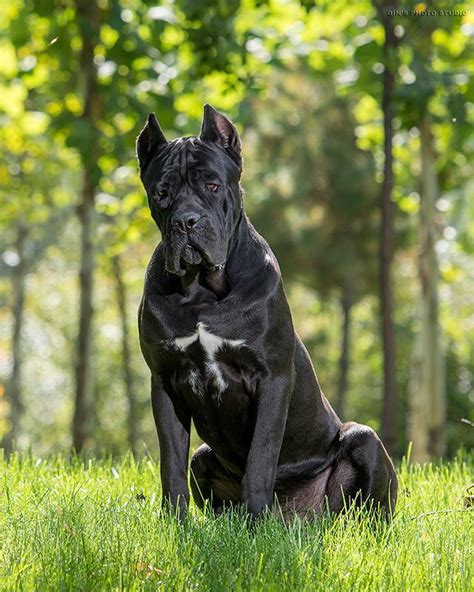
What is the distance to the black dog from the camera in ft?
13.9

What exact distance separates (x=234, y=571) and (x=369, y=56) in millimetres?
5946

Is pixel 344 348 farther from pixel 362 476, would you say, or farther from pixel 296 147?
pixel 362 476

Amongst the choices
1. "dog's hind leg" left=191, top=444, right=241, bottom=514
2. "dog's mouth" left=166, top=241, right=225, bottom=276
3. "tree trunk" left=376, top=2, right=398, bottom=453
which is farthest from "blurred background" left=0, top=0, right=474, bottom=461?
"dog's mouth" left=166, top=241, right=225, bottom=276

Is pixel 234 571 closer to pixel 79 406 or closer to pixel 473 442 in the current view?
pixel 79 406

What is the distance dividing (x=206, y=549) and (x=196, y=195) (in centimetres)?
142

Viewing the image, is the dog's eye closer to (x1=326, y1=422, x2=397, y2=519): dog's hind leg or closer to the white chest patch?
the white chest patch

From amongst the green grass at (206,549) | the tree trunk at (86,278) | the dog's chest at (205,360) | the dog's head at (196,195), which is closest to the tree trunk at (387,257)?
the tree trunk at (86,278)

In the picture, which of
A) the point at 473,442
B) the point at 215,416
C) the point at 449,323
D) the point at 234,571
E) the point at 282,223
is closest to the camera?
the point at 234,571

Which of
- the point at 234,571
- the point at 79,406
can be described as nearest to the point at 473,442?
the point at 79,406

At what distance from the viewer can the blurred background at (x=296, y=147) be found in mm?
8633

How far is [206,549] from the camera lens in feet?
12.1

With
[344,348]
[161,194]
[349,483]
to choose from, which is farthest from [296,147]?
[161,194]

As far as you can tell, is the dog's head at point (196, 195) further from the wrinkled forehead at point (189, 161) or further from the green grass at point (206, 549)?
the green grass at point (206, 549)

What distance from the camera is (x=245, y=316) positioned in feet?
13.9
